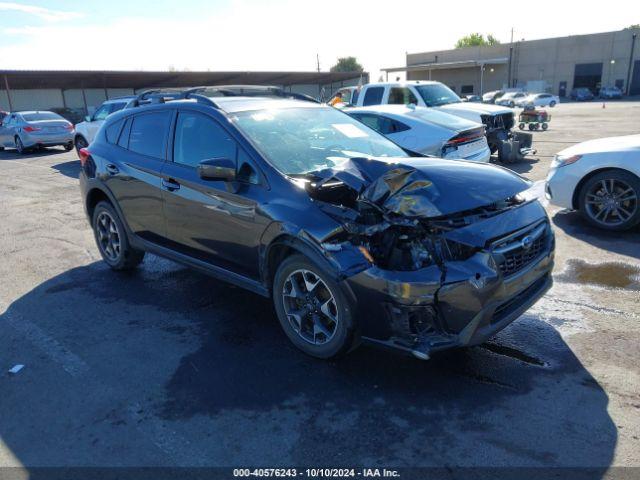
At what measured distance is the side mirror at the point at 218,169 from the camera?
152 inches

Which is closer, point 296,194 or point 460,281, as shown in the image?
point 460,281

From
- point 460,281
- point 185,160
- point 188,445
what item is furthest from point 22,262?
point 460,281

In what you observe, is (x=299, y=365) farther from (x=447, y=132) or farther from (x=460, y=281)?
(x=447, y=132)

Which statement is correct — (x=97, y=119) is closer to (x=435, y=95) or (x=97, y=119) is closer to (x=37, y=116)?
(x=37, y=116)

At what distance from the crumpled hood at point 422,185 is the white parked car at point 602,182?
3.20 meters

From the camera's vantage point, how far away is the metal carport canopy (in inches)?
1372

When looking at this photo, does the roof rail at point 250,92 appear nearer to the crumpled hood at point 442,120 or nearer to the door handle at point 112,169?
the door handle at point 112,169

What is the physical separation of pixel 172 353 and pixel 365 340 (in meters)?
1.58

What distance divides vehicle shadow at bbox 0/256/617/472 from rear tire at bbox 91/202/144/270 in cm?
122

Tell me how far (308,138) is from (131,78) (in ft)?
133

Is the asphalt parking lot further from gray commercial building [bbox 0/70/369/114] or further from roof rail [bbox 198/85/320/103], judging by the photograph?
gray commercial building [bbox 0/70/369/114]

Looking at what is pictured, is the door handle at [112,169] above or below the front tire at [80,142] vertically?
above

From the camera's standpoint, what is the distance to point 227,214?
4.08 m

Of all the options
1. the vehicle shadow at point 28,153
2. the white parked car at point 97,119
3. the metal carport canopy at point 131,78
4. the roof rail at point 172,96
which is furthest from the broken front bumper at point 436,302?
the metal carport canopy at point 131,78
